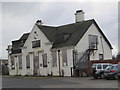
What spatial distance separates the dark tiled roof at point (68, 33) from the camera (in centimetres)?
4162

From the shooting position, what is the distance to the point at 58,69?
41.6 m

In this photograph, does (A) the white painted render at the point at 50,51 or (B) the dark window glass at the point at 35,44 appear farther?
(B) the dark window glass at the point at 35,44

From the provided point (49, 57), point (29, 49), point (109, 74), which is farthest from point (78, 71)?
point (29, 49)

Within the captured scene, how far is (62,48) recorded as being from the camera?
41375 mm

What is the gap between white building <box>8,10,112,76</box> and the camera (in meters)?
40.6

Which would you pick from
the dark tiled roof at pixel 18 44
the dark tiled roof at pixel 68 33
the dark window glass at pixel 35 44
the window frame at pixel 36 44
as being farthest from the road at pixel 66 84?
the dark tiled roof at pixel 18 44

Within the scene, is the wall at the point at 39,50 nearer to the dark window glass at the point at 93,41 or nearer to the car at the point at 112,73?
the dark window glass at the point at 93,41

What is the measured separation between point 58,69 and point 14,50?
576 inches

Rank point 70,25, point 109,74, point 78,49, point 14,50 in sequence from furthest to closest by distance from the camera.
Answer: point 14,50 → point 70,25 → point 78,49 → point 109,74

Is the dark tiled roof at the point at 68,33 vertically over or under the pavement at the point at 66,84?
over

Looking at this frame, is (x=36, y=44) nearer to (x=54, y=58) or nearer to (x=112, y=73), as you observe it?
(x=54, y=58)

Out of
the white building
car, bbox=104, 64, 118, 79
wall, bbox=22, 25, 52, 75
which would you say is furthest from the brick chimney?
car, bbox=104, 64, 118, 79

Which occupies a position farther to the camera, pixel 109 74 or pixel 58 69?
pixel 58 69

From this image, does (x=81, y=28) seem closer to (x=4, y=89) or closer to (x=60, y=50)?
(x=60, y=50)
